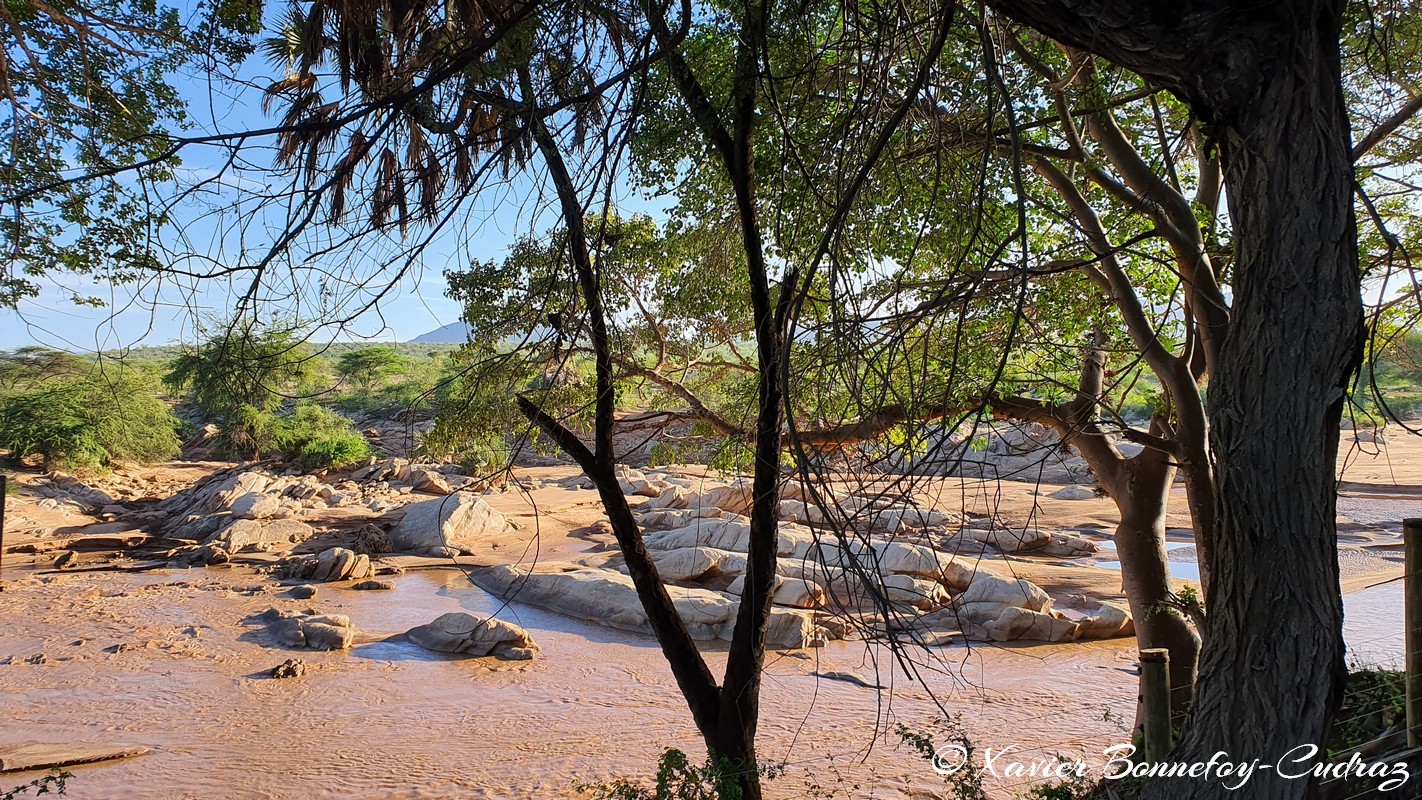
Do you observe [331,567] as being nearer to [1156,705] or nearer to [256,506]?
[256,506]

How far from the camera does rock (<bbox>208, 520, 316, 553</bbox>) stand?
1847 centimetres

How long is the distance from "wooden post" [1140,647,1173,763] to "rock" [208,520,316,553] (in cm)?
1905

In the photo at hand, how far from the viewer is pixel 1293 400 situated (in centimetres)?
187

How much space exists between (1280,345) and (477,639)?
11.5 metres

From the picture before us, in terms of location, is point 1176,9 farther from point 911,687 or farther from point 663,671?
point 663,671

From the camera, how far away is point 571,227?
304 centimetres

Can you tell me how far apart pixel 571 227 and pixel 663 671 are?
9.39 meters

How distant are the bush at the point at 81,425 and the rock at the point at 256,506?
430cm

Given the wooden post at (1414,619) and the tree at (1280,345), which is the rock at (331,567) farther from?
the tree at (1280,345)

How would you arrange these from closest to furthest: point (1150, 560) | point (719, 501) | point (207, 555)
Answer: point (1150, 560) < point (207, 555) < point (719, 501)

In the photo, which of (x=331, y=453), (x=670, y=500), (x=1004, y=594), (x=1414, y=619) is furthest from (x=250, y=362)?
(x=331, y=453)

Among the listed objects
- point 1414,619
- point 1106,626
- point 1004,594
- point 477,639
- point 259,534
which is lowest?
point 477,639

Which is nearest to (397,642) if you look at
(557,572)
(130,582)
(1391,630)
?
(557,572)

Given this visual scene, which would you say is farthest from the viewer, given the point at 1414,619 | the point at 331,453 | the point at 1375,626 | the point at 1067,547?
the point at 331,453
